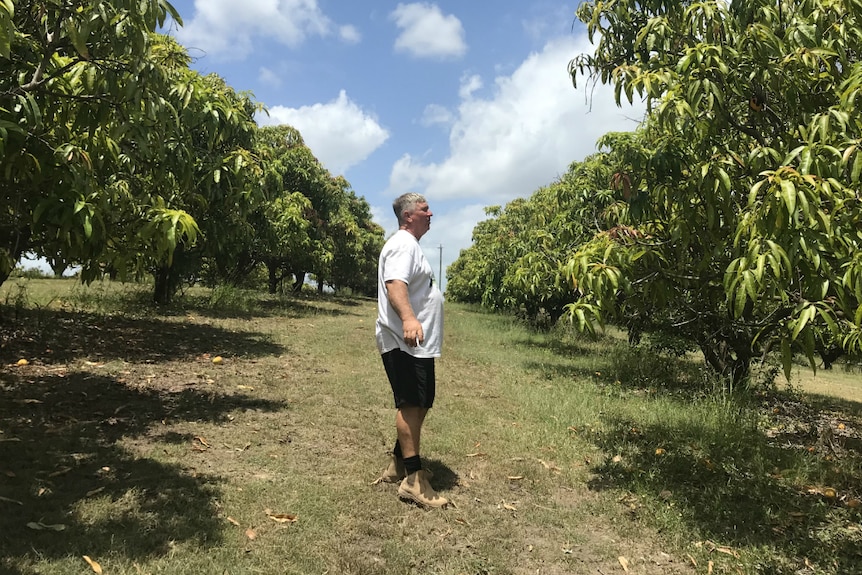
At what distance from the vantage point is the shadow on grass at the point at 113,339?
7.26 metres

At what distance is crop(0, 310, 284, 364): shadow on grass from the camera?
23.8 ft

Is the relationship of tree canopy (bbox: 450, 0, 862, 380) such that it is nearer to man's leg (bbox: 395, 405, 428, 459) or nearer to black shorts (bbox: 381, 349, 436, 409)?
black shorts (bbox: 381, 349, 436, 409)

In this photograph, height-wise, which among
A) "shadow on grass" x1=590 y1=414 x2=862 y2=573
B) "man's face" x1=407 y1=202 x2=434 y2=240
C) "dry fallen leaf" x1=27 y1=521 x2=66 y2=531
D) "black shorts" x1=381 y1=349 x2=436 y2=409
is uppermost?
"man's face" x1=407 y1=202 x2=434 y2=240

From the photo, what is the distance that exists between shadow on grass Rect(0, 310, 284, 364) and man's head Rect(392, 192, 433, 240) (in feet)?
17.4

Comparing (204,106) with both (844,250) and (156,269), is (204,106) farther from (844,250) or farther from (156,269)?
(156,269)

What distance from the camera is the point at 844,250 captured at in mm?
2518

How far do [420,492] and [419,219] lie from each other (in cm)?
183

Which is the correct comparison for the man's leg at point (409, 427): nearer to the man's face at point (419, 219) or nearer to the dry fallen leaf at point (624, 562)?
the man's face at point (419, 219)

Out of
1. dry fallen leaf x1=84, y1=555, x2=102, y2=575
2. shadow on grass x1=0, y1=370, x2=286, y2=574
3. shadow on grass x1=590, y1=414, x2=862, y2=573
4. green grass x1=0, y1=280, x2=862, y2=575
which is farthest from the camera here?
shadow on grass x1=590, y1=414, x2=862, y2=573

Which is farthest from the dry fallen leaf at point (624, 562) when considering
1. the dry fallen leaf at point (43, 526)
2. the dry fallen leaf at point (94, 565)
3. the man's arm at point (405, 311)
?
the dry fallen leaf at point (43, 526)

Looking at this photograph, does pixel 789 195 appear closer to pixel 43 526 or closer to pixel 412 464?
pixel 412 464

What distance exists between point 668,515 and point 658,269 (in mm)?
1655

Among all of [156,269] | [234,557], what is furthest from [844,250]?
[156,269]

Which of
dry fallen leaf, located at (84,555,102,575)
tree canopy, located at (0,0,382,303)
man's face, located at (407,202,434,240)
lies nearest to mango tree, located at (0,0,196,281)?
tree canopy, located at (0,0,382,303)
